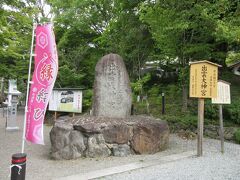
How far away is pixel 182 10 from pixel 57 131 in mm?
6675

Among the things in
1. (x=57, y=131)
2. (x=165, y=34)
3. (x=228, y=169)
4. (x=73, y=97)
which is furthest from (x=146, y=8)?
(x=228, y=169)

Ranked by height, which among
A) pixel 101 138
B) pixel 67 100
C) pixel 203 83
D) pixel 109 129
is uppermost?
pixel 203 83

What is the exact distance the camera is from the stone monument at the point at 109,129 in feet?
21.8

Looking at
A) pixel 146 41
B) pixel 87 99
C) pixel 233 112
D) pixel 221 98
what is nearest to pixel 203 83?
pixel 221 98

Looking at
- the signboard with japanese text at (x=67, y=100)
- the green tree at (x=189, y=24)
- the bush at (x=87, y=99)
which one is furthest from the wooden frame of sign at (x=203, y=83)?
the bush at (x=87, y=99)

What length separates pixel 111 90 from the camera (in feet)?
25.9

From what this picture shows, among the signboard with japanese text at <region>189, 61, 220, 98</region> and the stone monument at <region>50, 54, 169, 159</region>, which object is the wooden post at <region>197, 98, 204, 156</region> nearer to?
the signboard with japanese text at <region>189, 61, 220, 98</region>

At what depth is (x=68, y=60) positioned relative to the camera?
50.2 feet

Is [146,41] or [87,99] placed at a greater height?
[146,41]

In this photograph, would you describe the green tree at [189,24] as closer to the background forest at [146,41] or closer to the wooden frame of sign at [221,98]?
the background forest at [146,41]

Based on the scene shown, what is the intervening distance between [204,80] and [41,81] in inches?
181

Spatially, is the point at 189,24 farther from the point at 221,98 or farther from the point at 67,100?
the point at 67,100

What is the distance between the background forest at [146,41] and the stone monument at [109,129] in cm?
291

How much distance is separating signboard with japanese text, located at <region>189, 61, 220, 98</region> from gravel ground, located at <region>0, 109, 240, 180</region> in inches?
67.6
